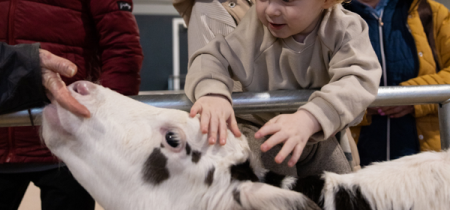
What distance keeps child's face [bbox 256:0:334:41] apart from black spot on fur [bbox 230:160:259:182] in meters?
0.37

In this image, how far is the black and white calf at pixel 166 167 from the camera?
0.71m

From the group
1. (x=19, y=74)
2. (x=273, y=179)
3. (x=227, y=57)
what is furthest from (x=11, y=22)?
(x=273, y=179)

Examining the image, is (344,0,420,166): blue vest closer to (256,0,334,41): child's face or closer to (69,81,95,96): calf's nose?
(256,0,334,41): child's face

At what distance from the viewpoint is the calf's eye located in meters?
0.72

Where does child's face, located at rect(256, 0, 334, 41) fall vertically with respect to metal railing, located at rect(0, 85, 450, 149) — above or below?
above

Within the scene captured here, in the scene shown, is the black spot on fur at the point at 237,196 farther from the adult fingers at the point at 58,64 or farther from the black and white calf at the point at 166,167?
the adult fingers at the point at 58,64

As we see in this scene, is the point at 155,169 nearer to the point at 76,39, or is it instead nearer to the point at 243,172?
the point at 243,172

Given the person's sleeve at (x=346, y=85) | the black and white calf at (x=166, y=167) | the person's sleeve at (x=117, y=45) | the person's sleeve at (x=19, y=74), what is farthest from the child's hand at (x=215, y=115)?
the person's sleeve at (x=117, y=45)

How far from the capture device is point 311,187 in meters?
0.74

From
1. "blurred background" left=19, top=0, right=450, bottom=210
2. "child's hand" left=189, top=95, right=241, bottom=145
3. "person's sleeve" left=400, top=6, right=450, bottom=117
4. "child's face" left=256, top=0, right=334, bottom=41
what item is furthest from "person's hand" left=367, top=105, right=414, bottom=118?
"blurred background" left=19, top=0, right=450, bottom=210

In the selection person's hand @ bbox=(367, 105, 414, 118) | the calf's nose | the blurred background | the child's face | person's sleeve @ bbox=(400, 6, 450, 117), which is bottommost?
the blurred background

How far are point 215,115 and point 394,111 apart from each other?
1039mm

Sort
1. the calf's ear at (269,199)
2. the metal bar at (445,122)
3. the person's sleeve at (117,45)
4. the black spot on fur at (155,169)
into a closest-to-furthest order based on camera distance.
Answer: the calf's ear at (269,199) → the black spot on fur at (155,169) → the metal bar at (445,122) → the person's sleeve at (117,45)

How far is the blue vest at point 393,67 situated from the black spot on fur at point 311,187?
87cm
